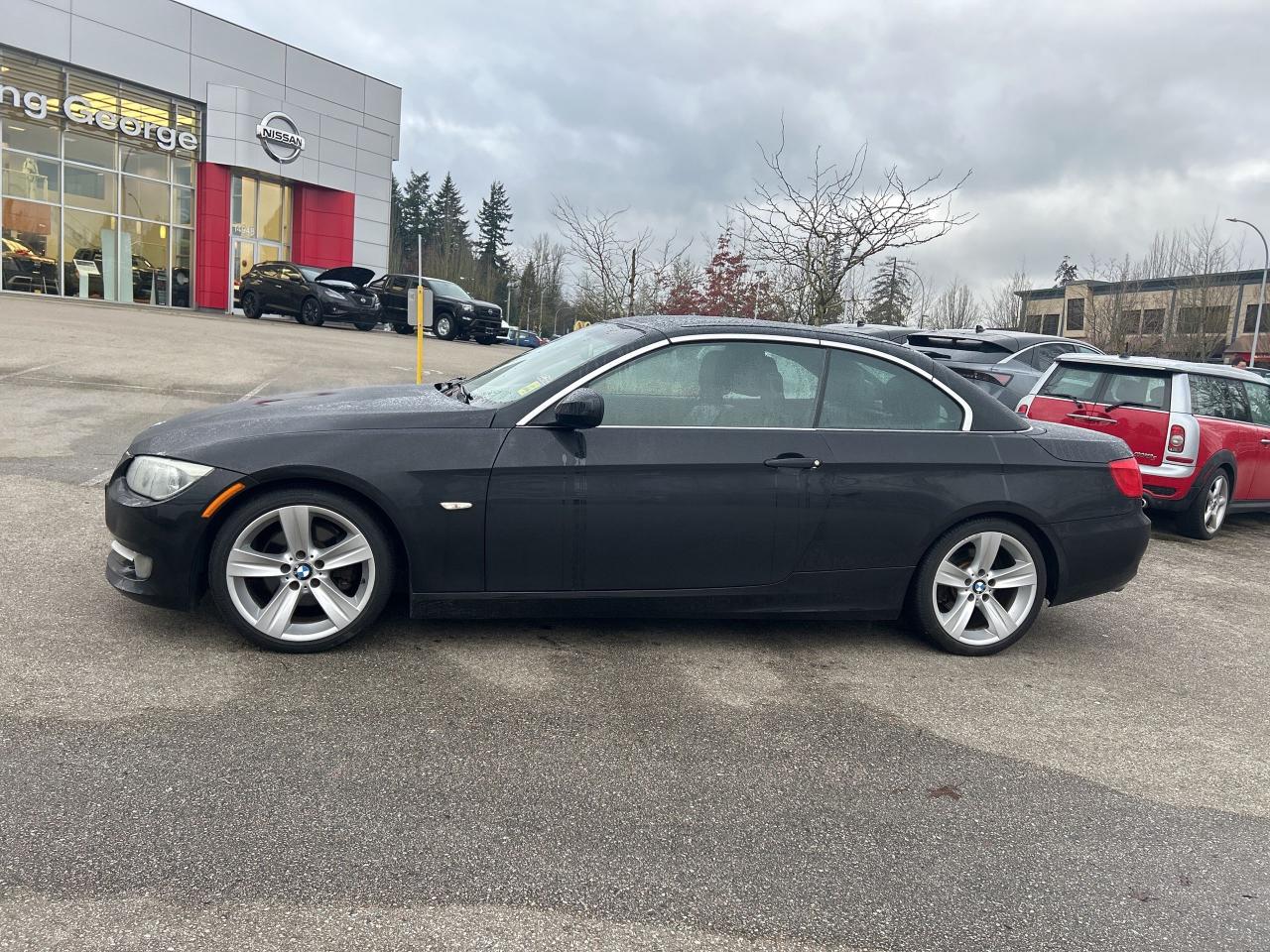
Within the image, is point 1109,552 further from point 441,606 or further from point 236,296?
point 236,296

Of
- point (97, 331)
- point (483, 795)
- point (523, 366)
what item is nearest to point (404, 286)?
point (97, 331)

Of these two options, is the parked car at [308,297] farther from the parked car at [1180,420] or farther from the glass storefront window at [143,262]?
the parked car at [1180,420]

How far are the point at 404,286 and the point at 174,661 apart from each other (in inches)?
934

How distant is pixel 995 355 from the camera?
12164mm

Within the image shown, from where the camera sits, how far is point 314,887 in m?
2.60

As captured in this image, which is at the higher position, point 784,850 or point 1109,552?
point 1109,552

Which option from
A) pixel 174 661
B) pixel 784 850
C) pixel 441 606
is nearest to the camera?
pixel 784 850

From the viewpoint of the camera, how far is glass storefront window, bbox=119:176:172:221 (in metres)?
30.8

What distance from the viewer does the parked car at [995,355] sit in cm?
1168

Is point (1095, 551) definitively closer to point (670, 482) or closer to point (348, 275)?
point (670, 482)

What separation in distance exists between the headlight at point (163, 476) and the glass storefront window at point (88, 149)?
31.0m

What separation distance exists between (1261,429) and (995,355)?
3699mm

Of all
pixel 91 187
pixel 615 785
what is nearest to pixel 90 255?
pixel 91 187

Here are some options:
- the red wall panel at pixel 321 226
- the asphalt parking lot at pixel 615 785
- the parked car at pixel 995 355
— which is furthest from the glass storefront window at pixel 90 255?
the asphalt parking lot at pixel 615 785
